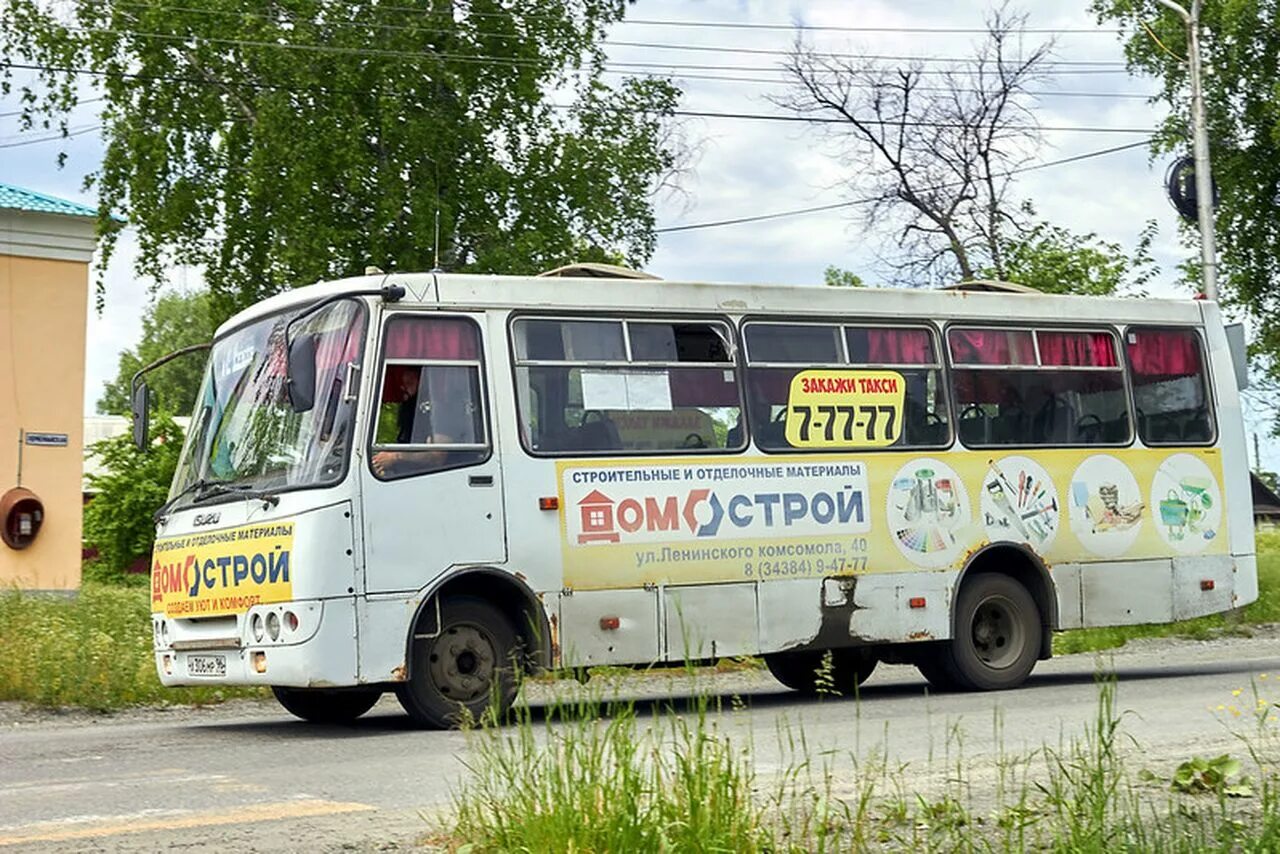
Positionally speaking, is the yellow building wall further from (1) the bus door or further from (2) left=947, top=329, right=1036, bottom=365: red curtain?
(1) the bus door

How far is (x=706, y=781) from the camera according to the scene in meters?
6.25

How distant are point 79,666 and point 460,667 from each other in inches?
176

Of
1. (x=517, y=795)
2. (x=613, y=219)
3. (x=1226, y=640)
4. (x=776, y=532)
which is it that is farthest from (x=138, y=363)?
(x=517, y=795)

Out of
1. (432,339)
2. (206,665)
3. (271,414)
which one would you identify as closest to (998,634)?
(432,339)

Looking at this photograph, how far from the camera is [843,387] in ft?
48.0

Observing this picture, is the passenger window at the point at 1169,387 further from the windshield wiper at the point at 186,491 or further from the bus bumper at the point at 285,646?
the windshield wiper at the point at 186,491

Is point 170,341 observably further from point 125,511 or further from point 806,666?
point 806,666

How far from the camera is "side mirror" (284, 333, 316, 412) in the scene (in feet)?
38.8

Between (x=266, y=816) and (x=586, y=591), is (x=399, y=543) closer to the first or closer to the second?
(x=586, y=591)

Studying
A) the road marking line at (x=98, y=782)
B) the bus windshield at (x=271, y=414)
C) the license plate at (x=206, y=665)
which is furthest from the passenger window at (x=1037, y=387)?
the road marking line at (x=98, y=782)

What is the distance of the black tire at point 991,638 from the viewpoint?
14859 mm

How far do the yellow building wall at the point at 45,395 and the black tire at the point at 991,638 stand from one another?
20.5 meters

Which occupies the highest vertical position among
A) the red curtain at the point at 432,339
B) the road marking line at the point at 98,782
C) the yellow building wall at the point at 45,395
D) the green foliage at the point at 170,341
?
the green foliage at the point at 170,341

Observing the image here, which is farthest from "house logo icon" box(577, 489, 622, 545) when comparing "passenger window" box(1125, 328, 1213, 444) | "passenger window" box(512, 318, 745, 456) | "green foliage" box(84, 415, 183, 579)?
"green foliage" box(84, 415, 183, 579)
